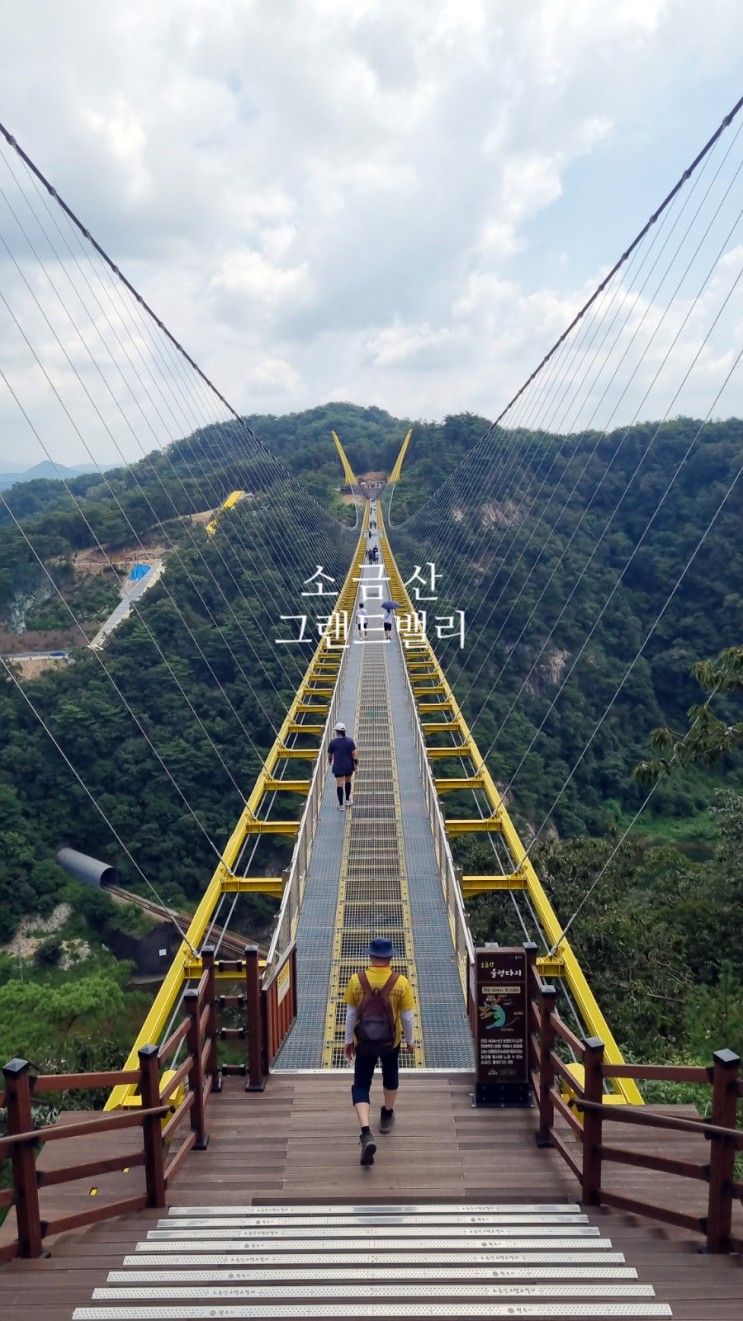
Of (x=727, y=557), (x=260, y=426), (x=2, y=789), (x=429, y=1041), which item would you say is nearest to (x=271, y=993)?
(x=429, y=1041)

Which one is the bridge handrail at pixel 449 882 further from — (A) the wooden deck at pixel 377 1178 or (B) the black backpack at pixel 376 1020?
(A) the wooden deck at pixel 377 1178

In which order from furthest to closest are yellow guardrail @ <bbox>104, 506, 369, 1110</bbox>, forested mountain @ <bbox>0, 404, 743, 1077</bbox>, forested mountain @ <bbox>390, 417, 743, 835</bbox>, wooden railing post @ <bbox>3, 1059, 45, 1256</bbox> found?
forested mountain @ <bbox>390, 417, 743, 835</bbox> < forested mountain @ <bbox>0, 404, 743, 1077</bbox> < yellow guardrail @ <bbox>104, 506, 369, 1110</bbox> < wooden railing post @ <bbox>3, 1059, 45, 1256</bbox>

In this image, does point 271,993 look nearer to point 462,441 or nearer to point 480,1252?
point 480,1252

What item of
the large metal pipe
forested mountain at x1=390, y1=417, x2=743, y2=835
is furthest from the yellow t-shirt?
the large metal pipe

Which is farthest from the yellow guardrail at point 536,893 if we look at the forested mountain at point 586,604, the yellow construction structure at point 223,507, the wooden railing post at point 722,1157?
the yellow construction structure at point 223,507

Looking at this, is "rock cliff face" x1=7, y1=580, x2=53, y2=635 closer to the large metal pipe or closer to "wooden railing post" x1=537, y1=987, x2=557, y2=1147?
the large metal pipe

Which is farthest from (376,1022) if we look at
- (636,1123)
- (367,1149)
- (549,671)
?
(549,671)
